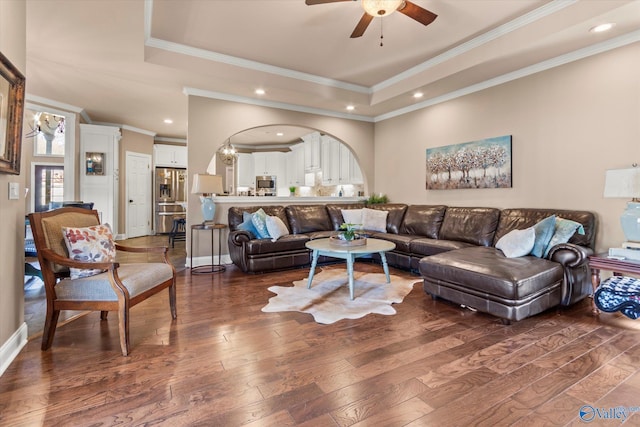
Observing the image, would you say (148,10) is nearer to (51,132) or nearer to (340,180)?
(51,132)

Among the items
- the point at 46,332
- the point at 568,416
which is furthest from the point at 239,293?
the point at 568,416

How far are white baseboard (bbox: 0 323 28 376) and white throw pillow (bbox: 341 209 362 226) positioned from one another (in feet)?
14.1

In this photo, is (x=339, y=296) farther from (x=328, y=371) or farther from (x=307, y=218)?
(x=307, y=218)

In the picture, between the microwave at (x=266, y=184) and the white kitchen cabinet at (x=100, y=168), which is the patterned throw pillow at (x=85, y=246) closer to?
the white kitchen cabinet at (x=100, y=168)

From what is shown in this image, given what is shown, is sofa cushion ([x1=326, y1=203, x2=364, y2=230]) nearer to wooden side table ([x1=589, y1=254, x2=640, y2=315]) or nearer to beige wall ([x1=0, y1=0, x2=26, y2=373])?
wooden side table ([x1=589, y1=254, x2=640, y2=315])

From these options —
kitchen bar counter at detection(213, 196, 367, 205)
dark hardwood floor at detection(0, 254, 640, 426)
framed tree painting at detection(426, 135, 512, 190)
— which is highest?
framed tree painting at detection(426, 135, 512, 190)

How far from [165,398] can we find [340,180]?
6.13 m

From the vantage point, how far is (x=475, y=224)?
4.26 meters

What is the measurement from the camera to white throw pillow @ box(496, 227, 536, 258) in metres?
3.16

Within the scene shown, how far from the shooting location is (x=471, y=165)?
4.72m

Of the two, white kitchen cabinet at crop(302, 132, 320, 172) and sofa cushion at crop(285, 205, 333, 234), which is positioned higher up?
white kitchen cabinet at crop(302, 132, 320, 172)

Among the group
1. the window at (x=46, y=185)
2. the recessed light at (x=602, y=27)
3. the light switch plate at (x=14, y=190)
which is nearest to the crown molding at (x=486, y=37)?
the recessed light at (x=602, y=27)

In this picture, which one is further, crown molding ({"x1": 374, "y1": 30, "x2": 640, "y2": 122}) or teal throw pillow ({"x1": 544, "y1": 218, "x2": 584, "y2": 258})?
crown molding ({"x1": 374, "y1": 30, "x2": 640, "y2": 122})

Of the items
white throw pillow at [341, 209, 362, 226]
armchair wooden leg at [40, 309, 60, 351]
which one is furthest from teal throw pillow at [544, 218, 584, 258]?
armchair wooden leg at [40, 309, 60, 351]
